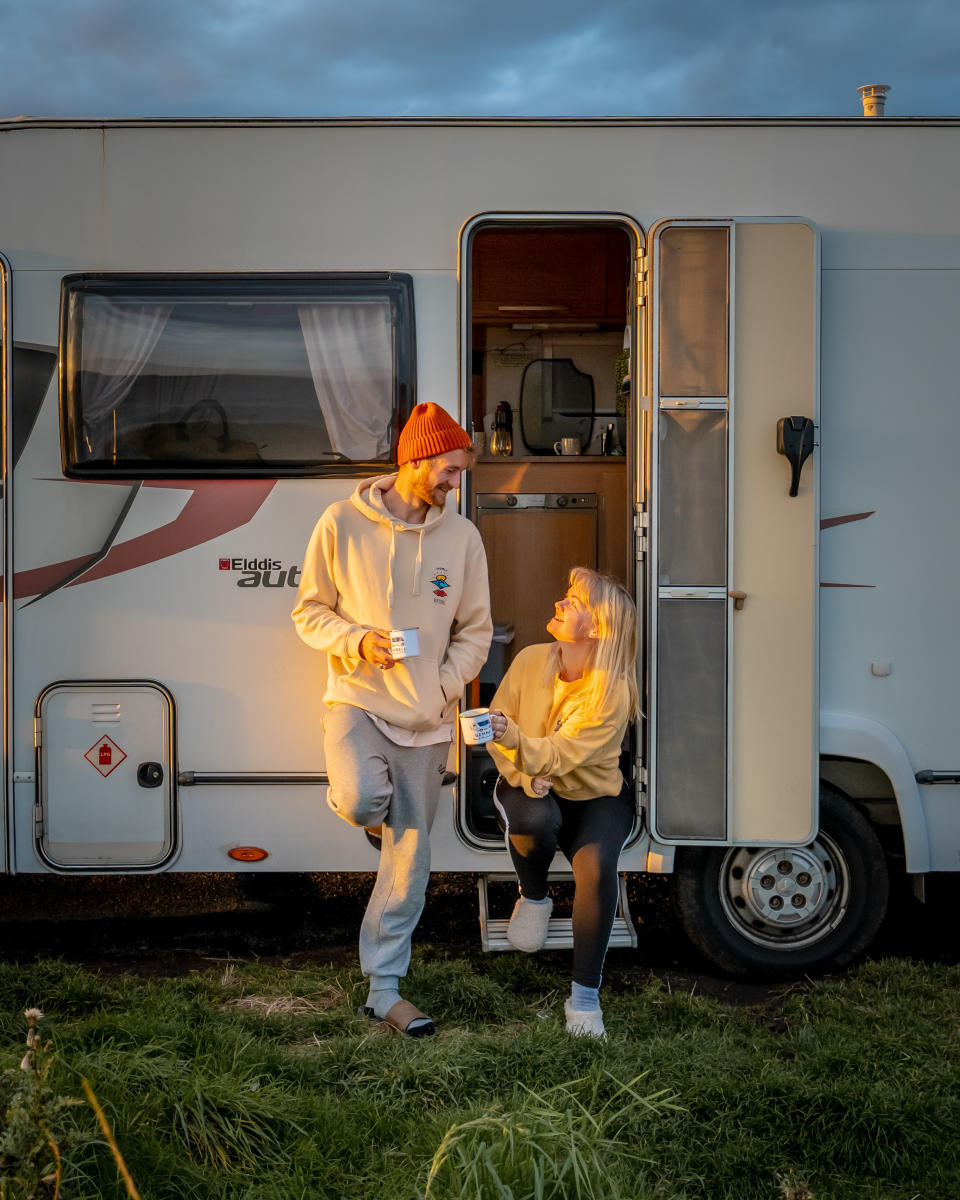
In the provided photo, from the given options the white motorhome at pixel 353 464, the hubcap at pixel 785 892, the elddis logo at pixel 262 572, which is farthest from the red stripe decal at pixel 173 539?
the hubcap at pixel 785 892

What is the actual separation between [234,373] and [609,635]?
1.60 meters

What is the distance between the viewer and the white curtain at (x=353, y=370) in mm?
3924

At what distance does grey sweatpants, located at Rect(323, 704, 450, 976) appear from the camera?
3.56m

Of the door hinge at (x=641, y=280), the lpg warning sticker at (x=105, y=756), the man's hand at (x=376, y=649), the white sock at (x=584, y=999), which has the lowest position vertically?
the white sock at (x=584, y=999)

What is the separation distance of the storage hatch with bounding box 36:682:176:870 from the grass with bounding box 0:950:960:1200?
43 centimetres

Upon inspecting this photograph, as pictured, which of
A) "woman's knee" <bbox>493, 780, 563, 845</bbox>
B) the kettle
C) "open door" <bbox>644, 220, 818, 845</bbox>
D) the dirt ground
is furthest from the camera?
the kettle

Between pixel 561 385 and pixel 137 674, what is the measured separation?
3.12m

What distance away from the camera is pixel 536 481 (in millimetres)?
5406

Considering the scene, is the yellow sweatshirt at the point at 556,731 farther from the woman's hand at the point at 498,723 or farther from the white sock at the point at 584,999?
the white sock at the point at 584,999

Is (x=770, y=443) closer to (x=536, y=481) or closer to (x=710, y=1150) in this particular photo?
(x=536, y=481)

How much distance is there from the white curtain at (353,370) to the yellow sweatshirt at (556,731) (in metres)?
0.95

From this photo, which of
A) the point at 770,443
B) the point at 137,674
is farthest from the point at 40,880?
the point at 770,443

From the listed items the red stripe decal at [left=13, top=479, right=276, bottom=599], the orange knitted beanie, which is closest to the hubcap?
the orange knitted beanie

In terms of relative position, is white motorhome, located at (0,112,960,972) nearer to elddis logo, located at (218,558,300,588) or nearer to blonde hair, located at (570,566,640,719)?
elddis logo, located at (218,558,300,588)
